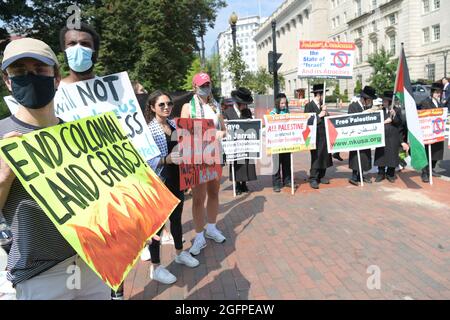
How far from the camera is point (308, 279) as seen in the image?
3625 millimetres

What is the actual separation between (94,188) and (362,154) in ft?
21.7

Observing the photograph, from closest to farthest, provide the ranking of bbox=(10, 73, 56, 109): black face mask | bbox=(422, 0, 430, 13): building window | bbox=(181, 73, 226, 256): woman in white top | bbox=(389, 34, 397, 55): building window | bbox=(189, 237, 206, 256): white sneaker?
1. bbox=(10, 73, 56, 109): black face mask
2. bbox=(181, 73, 226, 256): woman in white top
3. bbox=(189, 237, 206, 256): white sneaker
4. bbox=(422, 0, 430, 13): building window
5. bbox=(389, 34, 397, 55): building window

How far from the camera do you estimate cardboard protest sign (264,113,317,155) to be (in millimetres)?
7094

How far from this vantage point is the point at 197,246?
4.44m

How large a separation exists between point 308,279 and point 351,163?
4450mm

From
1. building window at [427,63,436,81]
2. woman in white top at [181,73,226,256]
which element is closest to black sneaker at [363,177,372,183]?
woman in white top at [181,73,226,256]

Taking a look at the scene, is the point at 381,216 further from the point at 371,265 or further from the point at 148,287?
the point at 148,287

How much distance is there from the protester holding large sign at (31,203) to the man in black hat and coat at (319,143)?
20.0 ft

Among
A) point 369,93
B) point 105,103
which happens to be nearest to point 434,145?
point 369,93

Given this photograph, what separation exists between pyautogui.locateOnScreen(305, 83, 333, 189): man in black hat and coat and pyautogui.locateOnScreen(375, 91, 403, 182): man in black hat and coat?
102cm

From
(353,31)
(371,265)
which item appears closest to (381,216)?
(371,265)

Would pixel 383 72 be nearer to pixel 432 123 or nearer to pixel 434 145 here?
pixel 434 145

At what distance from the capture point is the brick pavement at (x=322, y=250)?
3475 millimetres

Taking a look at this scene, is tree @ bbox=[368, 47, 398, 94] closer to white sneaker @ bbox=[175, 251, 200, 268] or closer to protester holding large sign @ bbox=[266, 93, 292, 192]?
protester holding large sign @ bbox=[266, 93, 292, 192]
